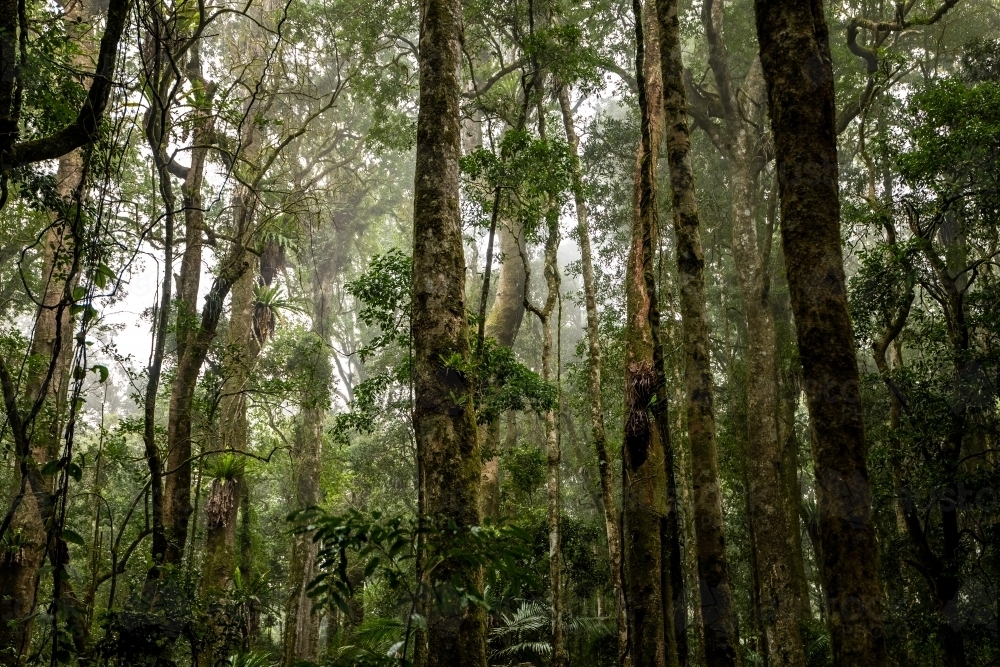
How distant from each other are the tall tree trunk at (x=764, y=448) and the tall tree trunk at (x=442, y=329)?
6898mm

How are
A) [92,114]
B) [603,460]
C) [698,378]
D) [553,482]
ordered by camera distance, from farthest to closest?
[553,482] → [603,460] → [698,378] → [92,114]

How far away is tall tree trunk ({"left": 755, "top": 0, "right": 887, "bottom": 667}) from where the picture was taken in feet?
8.36

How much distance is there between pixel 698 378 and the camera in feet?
14.4

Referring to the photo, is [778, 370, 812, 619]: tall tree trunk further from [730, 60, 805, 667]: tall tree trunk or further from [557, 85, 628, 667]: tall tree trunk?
[557, 85, 628, 667]: tall tree trunk

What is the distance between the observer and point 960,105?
7289mm

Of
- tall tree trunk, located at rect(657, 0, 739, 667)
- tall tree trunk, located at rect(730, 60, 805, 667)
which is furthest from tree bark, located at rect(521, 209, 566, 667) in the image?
tall tree trunk, located at rect(730, 60, 805, 667)

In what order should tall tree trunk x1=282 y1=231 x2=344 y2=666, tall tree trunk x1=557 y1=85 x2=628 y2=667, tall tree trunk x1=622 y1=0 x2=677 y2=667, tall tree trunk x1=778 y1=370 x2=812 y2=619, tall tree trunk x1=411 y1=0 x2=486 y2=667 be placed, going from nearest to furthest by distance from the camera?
tall tree trunk x1=411 y1=0 x2=486 y2=667, tall tree trunk x1=622 y1=0 x2=677 y2=667, tall tree trunk x1=557 y1=85 x2=628 y2=667, tall tree trunk x1=282 y1=231 x2=344 y2=666, tall tree trunk x1=778 y1=370 x2=812 y2=619

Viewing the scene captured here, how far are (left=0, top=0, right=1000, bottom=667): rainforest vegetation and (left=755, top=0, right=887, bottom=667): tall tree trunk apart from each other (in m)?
0.01

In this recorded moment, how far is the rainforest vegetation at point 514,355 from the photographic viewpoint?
3.10 m

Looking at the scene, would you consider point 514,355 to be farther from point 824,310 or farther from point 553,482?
point 824,310

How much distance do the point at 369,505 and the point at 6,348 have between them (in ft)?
41.0

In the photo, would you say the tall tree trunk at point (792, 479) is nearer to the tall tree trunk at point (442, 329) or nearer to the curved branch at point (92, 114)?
the tall tree trunk at point (442, 329)

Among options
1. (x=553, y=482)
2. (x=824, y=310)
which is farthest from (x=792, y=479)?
(x=824, y=310)

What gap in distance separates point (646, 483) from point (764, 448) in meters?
5.27
